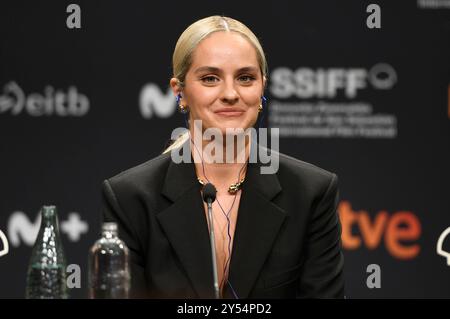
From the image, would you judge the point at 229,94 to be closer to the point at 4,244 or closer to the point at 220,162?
the point at 220,162

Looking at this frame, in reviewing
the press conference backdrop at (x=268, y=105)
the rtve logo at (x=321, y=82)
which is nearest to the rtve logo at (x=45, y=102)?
the press conference backdrop at (x=268, y=105)

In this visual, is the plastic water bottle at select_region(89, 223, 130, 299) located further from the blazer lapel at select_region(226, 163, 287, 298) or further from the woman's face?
the woman's face

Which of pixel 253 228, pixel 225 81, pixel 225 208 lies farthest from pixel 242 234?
pixel 225 81

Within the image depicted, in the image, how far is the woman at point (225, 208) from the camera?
254 centimetres

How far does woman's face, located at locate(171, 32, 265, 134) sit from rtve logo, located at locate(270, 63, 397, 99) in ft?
A: 5.18

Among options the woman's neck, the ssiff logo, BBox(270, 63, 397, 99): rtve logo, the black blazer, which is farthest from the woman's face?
the ssiff logo

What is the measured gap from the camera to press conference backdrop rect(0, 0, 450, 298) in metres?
4.23

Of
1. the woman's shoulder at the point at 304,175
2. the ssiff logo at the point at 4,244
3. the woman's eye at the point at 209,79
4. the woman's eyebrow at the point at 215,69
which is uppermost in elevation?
the woman's eyebrow at the point at 215,69

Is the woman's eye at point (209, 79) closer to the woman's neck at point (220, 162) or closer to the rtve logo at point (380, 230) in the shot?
the woman's neck at point (220, 162)

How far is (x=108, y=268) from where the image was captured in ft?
6.77

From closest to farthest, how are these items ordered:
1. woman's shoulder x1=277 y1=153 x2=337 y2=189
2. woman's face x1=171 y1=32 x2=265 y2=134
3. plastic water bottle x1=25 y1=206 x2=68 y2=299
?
plastic water bottle x1=25 y1=206 x2=68 y2=299 → woman's face x1=171 y1=32 x2=265 y2=134 → woman's shoulder x1=277 y1=153 x2=337 y2=189

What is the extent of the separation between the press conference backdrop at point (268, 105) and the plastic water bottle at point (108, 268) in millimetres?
2126

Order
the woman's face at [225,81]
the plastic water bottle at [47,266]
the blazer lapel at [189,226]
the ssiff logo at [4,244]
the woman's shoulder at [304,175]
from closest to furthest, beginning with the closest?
the plastic water bottle at [47,266] < the blazer lapel at [189,226] < the woman's face at [225,81] < the woman's shoulder at [304,175] < the ssiff logo at [4,244]

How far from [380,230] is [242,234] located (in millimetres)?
1813
